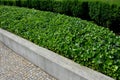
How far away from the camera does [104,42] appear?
4129mm

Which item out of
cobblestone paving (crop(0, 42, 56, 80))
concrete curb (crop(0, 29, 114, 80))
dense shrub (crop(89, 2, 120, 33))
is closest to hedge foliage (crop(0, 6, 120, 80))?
concrete curb (crop(0, 29, 114, 80))

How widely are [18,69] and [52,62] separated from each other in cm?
101

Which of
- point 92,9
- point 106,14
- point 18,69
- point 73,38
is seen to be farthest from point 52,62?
point 92,9

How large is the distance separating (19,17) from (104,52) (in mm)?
3830

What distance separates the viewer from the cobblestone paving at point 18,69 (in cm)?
455

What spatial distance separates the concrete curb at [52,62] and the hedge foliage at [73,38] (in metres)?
0.14

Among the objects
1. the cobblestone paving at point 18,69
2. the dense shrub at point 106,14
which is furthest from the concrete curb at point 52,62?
the dense shrub at point 106,14

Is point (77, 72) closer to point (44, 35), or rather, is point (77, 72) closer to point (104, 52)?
point (104, 52)

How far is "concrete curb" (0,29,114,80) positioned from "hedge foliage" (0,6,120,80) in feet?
0.45

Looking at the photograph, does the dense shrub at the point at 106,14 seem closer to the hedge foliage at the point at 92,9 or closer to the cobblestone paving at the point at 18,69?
the hedge foliage at the point at 92,9

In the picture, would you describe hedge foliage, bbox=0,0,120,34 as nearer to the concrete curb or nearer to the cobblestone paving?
the concrete curb

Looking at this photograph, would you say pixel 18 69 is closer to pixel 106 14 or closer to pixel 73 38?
pixel 73 38

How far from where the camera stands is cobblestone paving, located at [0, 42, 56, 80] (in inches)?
179

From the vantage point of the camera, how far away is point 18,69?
4930mm
